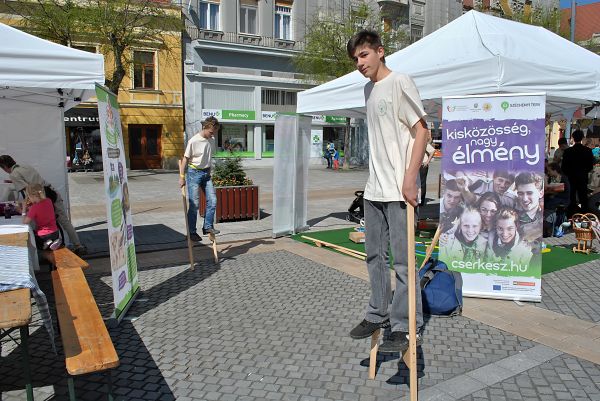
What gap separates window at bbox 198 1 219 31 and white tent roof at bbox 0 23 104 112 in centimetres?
2315

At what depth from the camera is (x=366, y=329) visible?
3.26 meters

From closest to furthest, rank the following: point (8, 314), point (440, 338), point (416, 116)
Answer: point (8, 314) → point (416, 116) → point (440, 338)

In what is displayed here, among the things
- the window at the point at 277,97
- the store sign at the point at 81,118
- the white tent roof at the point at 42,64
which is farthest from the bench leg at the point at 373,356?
the window at the point at 277,97

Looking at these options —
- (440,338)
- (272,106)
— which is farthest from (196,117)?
(440,338)

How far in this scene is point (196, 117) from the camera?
26.5 metres

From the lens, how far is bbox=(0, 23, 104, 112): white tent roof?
4.56 meters

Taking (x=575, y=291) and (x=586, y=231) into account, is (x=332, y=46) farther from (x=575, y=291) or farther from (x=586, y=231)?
(x=575, y=291)

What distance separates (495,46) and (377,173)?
4.16 m

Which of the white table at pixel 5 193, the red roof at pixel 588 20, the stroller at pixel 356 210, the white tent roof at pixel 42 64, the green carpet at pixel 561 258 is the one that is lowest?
the green carpet at pixel 561 258

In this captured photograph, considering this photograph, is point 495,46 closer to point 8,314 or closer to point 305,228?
point 305,228

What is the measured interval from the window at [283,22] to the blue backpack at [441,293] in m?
26.2

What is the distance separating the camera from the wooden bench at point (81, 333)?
2.67 m

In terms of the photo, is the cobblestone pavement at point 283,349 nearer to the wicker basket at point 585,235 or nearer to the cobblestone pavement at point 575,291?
the cobblestone pavement at point 575,291

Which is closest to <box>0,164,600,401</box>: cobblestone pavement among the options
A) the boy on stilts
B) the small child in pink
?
the small child in pink
